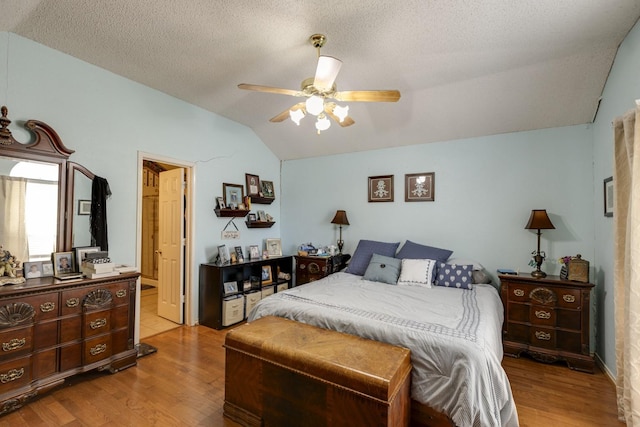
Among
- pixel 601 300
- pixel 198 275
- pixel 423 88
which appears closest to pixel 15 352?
pixel 198 275

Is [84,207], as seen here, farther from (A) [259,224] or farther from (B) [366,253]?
(B) [366,253]

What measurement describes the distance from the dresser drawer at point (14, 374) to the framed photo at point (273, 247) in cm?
285

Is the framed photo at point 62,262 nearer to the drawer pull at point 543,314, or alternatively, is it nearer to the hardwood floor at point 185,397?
the hardwood floor at point 185,397

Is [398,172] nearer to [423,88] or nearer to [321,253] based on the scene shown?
[423,88]

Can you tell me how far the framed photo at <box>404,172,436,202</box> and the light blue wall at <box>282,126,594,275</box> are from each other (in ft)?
0.22

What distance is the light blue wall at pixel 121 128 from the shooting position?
240cm

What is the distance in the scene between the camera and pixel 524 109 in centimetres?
310

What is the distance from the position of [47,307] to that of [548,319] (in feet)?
14.0

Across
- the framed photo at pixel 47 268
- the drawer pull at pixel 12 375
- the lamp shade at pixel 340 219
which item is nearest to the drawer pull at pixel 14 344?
the drawer pull at pixel 12 375

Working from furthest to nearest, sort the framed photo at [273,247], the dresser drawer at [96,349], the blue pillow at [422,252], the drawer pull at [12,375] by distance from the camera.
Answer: the framed photo at [273,247], the blue pillow at [422,252], the dresser drawer at [96,349], the drawer pull at [12,375]

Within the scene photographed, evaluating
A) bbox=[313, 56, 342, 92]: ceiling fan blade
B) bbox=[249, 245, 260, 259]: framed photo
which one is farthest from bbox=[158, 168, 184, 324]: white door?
bbox=[313, 56, 342, 92]: ceiling fan blade

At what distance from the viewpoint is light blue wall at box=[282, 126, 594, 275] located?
3.12m

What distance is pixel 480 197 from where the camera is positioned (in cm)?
356

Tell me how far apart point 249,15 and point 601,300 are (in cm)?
395
